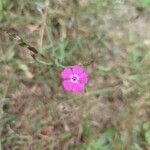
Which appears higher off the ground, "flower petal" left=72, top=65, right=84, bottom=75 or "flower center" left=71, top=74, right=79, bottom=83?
"flower petal" left=72, top=65, right=84, bottom=75

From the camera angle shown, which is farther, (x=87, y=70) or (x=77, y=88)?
(x=87, y=70)

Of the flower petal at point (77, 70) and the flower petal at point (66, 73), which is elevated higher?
the flower petal at point (77, 70)

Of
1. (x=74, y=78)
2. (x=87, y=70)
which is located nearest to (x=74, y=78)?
(x=74, y=78)

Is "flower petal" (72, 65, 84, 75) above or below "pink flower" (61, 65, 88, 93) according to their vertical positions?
above

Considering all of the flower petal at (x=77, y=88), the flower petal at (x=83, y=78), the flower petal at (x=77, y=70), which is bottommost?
the flower petal at (x=77, y=88)

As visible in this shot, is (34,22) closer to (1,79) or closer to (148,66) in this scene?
(1,79)

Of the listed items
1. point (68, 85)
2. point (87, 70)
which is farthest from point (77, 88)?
point (87, 70)

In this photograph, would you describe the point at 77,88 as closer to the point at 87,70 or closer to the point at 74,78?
the point at 74,78

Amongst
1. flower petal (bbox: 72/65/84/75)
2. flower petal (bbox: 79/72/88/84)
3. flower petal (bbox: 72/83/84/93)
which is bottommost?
flower petal (bbox: 72/83/84/93)

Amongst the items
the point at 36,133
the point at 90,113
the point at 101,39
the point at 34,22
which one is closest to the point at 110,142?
the point at 90,113
